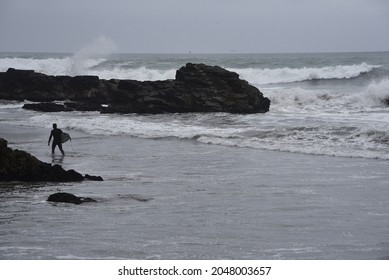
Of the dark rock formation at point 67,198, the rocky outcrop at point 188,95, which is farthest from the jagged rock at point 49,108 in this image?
the dark rock formation at point 67,198

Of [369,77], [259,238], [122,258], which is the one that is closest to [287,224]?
[259,238]

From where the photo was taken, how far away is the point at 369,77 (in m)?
53.1

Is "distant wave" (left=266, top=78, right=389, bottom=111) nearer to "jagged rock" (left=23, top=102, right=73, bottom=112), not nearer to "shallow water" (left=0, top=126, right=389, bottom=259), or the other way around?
"jagged rock" (left=23, top=102, right=73, bottom=112)

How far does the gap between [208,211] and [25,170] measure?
14.0 ft

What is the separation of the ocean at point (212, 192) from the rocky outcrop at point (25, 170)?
34 cm

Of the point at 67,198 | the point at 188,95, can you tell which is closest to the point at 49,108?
the point at 188,95

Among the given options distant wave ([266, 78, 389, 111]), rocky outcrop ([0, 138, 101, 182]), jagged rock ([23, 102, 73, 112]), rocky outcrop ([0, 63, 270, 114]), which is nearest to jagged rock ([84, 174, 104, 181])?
rocky outcrop ([0, 138, 101, 182])

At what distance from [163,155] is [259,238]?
8.82 m

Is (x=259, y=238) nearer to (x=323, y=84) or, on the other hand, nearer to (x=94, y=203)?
(x=94, y=203)

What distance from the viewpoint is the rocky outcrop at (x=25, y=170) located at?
1238 cm

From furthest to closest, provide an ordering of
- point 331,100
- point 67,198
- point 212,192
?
1. point 331,100
2. point 212,192
3. point 67,198

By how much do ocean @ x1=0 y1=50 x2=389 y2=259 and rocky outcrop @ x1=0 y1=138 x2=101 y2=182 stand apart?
340 mm

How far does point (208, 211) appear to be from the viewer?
1012 centimetres

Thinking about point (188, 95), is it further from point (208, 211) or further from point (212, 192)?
point (208, 211)
